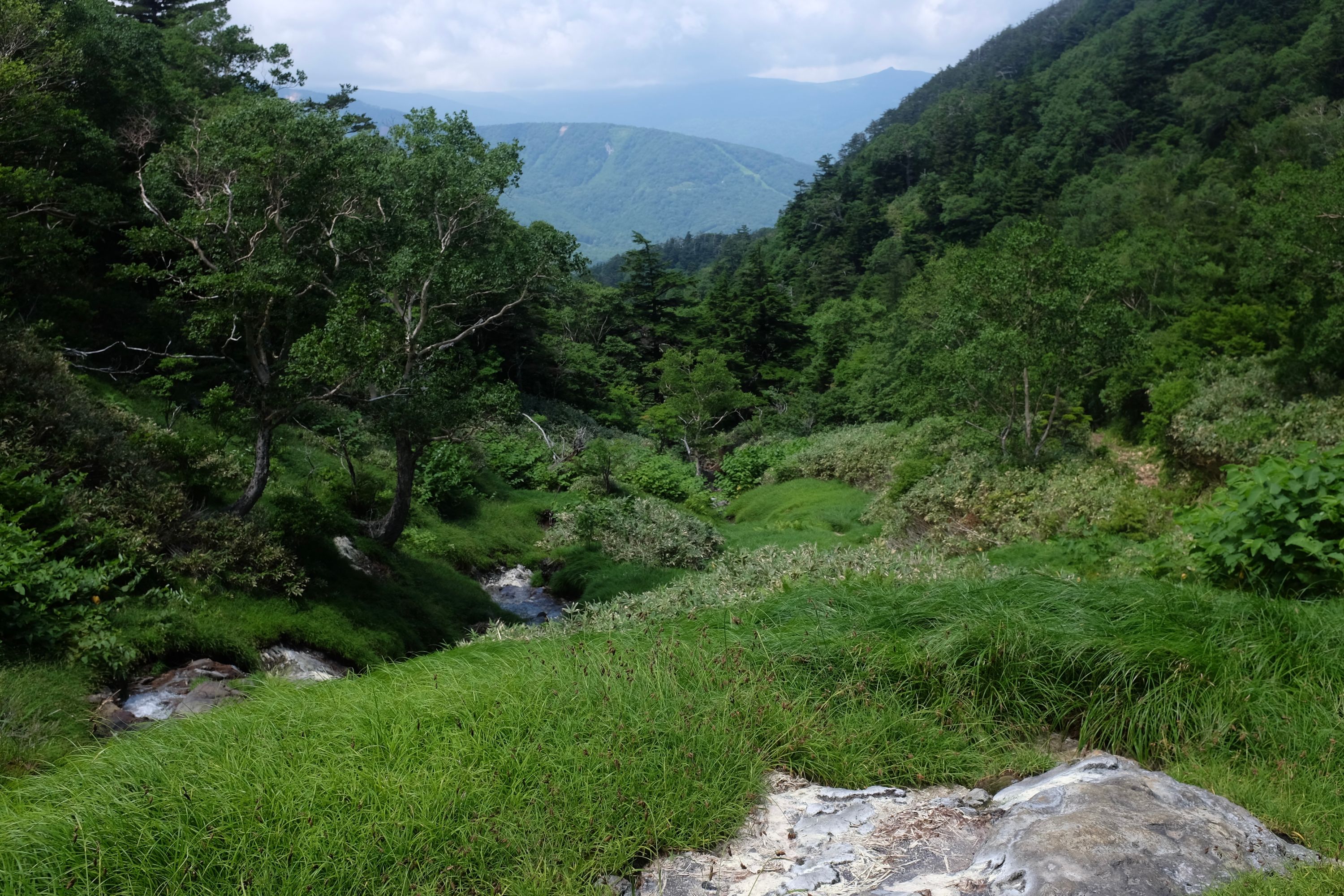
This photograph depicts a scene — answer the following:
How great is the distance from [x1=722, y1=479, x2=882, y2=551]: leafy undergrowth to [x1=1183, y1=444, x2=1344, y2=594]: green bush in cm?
1012

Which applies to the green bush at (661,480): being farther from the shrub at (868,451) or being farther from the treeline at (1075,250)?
the treeline at (1075,250)

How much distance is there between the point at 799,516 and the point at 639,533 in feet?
22.4

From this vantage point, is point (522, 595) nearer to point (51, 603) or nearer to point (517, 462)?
point (517, 462)

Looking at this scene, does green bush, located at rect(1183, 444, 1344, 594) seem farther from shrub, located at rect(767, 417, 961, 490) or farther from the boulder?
shrub, located at rect(767, 417, 961, 490)

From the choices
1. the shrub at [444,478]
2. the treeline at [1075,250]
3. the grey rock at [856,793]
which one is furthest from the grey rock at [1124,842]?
the shrub at [444,478]

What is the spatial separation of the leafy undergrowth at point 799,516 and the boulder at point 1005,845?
40.0 feet

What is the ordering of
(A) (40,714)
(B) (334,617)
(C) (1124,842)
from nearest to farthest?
(C) (1124,842), (A) (40,714), (B) (334,617)

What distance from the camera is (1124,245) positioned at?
39.4 m

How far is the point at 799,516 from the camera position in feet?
81.1

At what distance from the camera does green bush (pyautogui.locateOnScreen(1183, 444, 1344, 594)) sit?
538cm

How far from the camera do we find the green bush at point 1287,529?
5.38 meters

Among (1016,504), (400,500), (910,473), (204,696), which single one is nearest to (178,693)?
(204,696)

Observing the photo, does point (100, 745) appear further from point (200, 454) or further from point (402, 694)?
point (200, 454)

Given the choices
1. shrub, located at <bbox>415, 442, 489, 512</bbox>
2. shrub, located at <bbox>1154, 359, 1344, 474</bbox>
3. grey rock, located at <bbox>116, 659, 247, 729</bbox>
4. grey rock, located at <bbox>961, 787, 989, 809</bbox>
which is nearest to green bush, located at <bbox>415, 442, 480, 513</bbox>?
shrub, located at <bbox>415, 442, 489, 512</bbox>
